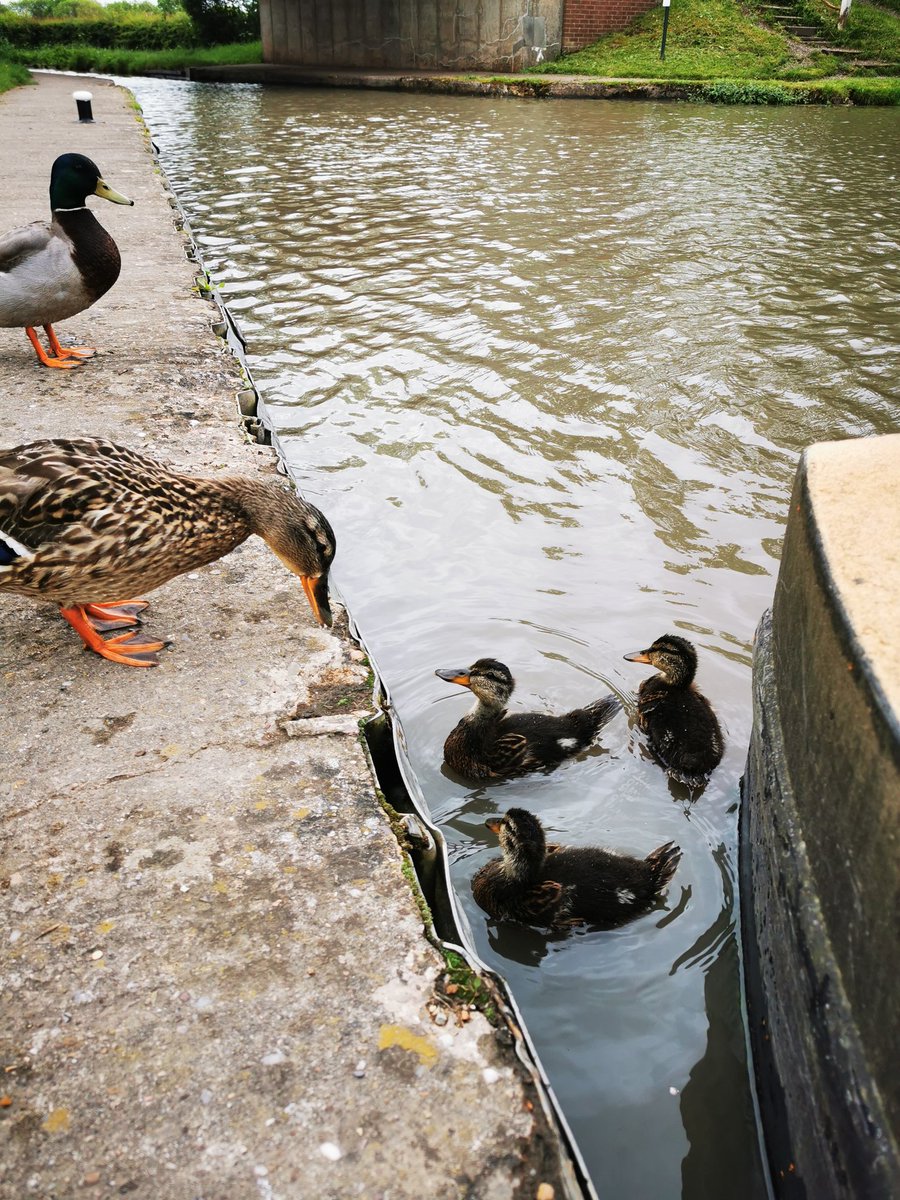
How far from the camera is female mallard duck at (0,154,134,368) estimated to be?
18.2ft

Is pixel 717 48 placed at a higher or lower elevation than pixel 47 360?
higher

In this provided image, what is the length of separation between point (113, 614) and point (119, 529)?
0.57 m

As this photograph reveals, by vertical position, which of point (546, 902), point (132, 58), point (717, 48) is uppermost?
point (717, 48)

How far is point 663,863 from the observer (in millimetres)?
3195

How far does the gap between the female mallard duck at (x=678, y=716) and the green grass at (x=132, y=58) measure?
34.7 metres

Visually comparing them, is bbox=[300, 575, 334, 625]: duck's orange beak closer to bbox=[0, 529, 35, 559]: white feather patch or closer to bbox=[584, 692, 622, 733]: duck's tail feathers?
bbox=[0, 529, 35, 559]: white feather patch

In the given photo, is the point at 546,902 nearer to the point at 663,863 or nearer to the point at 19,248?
the point at 663,863

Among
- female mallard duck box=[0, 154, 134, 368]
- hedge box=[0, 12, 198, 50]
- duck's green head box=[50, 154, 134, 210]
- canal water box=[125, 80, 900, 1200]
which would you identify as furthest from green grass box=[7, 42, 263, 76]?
female mallard duck box=[0, 154, 134, 368]

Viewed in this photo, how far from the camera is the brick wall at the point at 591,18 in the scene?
90.5 feet

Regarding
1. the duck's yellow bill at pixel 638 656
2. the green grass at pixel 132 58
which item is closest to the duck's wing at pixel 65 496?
the duck's yellow bill at pixel 638 656

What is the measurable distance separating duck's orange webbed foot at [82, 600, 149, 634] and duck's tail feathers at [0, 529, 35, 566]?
500 millimetres

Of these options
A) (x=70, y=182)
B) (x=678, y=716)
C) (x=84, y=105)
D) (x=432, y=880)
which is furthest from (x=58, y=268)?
(x=84, y=105)

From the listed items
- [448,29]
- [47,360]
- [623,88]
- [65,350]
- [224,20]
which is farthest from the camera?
[224,20]

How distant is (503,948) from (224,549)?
1.71 meters
